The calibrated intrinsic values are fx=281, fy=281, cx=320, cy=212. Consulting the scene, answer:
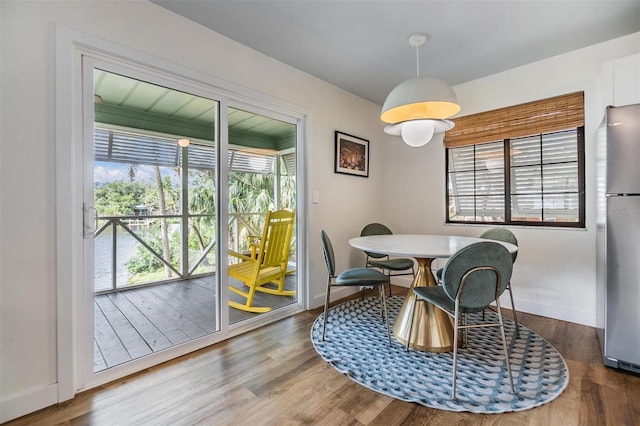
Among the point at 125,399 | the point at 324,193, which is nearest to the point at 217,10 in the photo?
the point at 324,193

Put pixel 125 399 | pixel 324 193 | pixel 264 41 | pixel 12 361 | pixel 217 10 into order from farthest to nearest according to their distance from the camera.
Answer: pixel 324 193 → pixel 264 41 → pixel 217 10 → pixel 125 399 → pixel 12 361

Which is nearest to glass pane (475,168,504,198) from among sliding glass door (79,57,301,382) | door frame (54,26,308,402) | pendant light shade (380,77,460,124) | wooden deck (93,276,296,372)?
pendant light shade (380,77,460,124)

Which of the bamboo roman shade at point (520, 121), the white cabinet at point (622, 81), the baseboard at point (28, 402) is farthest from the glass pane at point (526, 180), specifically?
the baseboard at point (28, 402)

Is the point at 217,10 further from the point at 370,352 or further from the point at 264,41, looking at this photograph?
the point at 370,352

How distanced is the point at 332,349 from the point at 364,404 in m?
0.60

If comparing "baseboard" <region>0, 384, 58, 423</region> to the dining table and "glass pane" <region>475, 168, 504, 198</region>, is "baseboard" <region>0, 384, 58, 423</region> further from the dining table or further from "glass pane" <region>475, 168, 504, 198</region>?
"glass pane" <region>475, 168, 504, 198</region>

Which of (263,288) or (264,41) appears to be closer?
(264,41)

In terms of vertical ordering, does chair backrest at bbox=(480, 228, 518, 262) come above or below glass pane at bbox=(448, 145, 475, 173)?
below

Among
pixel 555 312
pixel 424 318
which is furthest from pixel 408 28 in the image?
pixel 555 312

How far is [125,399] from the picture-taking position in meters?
1.61

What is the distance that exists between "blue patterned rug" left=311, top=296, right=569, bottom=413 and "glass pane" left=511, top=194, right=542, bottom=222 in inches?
44.0

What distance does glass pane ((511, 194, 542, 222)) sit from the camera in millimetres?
2871

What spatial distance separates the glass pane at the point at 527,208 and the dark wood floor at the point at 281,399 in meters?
1.28

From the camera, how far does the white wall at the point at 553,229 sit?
8.24 ft
